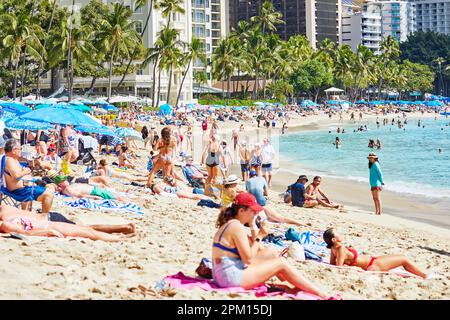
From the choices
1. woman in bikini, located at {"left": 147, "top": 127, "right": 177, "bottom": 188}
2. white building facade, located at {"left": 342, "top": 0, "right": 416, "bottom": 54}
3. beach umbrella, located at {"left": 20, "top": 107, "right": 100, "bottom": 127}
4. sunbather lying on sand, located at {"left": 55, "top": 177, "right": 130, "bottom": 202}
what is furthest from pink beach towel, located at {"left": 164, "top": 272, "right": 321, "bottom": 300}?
white building facade, located at {"left": 342, "top": 0, "right": 416, "bottom": 54}

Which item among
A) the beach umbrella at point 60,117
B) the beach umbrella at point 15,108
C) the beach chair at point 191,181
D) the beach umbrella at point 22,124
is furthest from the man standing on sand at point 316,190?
the beach umbrella at point 15,108

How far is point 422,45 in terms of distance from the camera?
134500mm

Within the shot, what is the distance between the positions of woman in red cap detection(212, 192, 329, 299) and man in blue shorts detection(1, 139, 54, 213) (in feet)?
11.7

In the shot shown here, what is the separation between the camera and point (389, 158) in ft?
116

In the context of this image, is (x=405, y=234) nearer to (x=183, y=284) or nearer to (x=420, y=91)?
(x=183, y=284)

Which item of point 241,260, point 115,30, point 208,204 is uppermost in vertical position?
point 115,30

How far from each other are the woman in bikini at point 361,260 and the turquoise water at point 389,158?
12.6m

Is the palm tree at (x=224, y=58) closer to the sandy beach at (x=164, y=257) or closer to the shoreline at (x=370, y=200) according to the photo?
the shoreline at (x=370, y=200)

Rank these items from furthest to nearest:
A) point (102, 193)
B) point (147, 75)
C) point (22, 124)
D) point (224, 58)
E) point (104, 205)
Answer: point (224, 58) < point (147, 75) < point (22, 124) < point (102, 193) < point (104, 205)

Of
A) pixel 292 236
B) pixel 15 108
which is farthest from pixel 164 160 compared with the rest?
pixel 15 108

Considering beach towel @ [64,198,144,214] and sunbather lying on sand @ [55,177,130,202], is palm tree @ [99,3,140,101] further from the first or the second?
beach towel @ [64,198,144,214]

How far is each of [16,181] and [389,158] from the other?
1112 inches

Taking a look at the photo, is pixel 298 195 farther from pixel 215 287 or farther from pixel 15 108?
pixel 15 108

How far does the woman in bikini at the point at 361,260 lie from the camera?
320 inches
